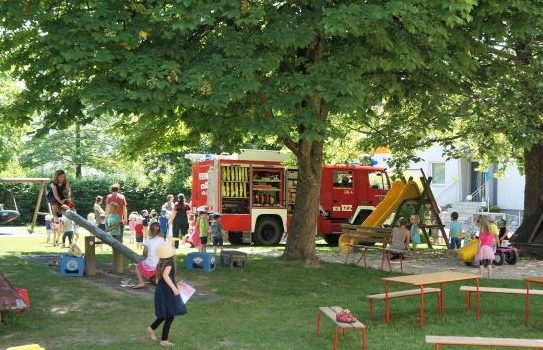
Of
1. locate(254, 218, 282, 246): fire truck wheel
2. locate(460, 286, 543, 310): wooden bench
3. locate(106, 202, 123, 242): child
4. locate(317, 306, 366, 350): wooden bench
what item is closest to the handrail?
locate(254, 218, 282, 246): fire truck wheel

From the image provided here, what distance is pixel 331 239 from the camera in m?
25.5

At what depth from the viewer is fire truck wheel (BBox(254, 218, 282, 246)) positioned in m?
24.0

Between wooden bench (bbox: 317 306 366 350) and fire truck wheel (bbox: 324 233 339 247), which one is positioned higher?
fire truck wheel (bbox: 324 233 339 247)

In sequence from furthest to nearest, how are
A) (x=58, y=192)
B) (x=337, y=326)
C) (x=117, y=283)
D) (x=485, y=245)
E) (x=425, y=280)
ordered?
(x=485, y=245), (x=58, y=192), (x=117, y=283), (x=425, y=280), (x=337, y=326)

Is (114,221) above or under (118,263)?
above

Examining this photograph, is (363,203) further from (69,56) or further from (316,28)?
(69,56)

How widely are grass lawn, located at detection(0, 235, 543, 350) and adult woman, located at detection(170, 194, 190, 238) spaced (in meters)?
7.12

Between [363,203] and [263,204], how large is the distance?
3.42 m

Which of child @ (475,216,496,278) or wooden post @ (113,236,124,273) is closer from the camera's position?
wooden post @ (113,236,124,273)

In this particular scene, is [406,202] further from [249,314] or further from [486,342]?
[486,342]

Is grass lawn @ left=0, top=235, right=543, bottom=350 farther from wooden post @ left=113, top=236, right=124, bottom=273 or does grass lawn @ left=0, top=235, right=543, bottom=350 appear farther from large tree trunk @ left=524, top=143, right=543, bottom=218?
large tree trunk @ left=524, top=143, right=543, bottom=218

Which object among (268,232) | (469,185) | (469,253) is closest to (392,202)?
(268,232)

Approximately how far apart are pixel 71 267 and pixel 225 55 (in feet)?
17.0

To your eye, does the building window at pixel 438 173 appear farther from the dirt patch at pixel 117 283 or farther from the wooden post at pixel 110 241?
the wooden post at pixel 110 241
